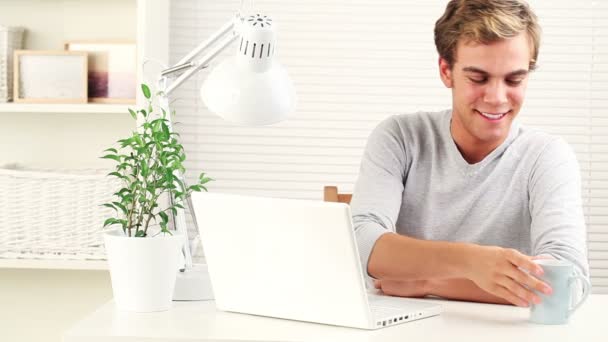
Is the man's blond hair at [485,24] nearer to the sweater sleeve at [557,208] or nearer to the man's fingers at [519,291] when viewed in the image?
the sweater sleeve at [557,208]

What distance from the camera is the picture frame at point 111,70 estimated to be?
285 centimetres

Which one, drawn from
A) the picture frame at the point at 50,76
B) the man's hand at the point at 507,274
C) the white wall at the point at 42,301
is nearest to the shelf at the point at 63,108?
the picture frame at the point at 50,76

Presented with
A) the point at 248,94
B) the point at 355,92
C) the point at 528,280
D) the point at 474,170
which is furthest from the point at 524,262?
the point at 355,92

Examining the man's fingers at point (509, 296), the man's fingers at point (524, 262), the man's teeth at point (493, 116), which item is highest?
the man's teeth at point (493, 116)

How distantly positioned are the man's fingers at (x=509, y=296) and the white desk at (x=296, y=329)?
1.2 inches

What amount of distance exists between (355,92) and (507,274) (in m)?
1.66

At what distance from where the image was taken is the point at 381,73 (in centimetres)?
313

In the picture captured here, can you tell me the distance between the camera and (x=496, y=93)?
6.48 feet

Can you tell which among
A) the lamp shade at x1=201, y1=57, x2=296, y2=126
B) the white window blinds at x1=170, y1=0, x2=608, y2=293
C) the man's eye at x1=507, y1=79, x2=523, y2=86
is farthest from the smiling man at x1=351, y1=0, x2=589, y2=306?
the white window blinds at x1=170, y1=0, x2=608, y2=293

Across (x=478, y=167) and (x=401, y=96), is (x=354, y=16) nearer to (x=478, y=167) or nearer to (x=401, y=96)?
(x=401, y=96)

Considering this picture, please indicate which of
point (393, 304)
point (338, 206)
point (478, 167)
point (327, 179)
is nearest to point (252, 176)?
point (327, 179)

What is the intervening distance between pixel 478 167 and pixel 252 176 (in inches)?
45.8

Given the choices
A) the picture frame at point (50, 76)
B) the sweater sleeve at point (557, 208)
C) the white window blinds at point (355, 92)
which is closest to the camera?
the sweater sleeve at point (557, 208)

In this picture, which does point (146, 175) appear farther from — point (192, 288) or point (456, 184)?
point (456, 184)
